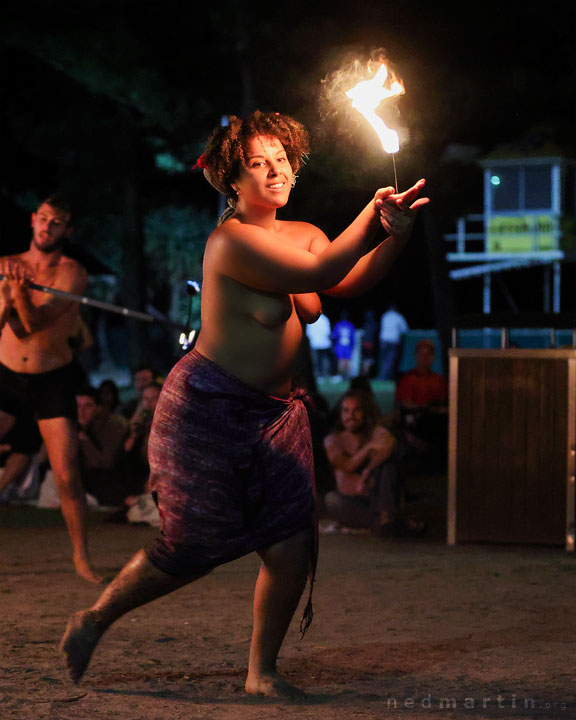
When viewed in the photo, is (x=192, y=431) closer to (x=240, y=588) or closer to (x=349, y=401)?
(x=240, y=588)

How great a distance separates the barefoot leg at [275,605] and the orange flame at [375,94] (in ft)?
4.59

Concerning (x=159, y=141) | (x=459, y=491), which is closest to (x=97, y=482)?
(x=459, y=491)

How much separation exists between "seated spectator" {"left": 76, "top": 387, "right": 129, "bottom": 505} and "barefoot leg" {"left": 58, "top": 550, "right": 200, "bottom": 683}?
5.66 m

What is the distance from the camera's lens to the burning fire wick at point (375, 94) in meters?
4.22

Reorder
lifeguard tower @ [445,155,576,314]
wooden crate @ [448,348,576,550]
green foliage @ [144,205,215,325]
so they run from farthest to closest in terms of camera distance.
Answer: lifeguard tower @ [445,155,576,314]
green foliage @ [144,205,215,325]
wooden crate @ [448,348,576,550]

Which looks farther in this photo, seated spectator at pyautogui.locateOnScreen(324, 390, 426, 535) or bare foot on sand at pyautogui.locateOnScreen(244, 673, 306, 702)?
seated spectator at pyautogui.locateOnScreen(324, 390, 426, 535)

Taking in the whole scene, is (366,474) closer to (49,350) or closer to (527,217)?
(49,350)

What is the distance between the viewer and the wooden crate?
791cm

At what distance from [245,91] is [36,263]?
8642 millimetres

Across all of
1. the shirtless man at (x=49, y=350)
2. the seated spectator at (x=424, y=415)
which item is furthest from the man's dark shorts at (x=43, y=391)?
the seated spectator at (x=424, y=415)

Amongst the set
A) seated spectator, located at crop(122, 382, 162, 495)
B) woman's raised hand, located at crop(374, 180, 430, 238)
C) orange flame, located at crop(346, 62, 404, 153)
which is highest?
orange flame, located at crop(346, 62, 404, 153)

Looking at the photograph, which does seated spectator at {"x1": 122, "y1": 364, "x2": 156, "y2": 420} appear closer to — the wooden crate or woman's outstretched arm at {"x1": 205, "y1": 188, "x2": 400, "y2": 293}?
the wooden crate

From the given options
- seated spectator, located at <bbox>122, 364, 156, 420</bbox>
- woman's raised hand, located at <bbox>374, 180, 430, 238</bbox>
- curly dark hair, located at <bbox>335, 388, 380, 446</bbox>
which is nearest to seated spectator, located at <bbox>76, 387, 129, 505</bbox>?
seated spectator, located at <bbox>122, 364, 156, 420</bbox>

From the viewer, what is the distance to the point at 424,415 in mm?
12164
